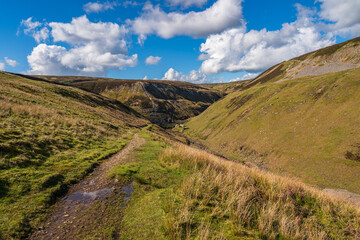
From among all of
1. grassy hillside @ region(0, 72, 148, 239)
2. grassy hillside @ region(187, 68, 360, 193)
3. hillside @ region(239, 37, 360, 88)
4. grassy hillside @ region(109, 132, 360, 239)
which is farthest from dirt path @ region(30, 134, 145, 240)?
hillside @ region(239, 37, 360, 88)

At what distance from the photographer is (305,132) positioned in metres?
45.2

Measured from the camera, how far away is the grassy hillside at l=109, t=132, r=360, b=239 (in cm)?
591

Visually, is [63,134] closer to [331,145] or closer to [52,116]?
[52,116]

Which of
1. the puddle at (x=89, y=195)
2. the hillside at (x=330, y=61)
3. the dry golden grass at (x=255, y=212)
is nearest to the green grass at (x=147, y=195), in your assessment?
the dry golden grass at (x=255, y=212)

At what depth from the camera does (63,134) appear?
18.2m

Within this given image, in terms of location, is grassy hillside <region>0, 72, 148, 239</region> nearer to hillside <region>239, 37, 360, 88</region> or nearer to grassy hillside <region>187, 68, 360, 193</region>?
grassy hillside <region>187, 68, 360, 193</region>

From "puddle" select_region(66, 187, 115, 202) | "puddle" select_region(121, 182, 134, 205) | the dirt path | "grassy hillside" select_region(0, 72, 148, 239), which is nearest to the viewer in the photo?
the dirt path

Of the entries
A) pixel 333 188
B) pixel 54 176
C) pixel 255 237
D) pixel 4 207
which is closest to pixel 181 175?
pixel 255 237

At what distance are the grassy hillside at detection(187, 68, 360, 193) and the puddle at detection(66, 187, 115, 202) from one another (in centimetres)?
3911

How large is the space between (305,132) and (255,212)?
4898 cm

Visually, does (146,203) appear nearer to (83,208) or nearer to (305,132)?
(83,208)

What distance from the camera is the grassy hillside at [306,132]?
34.3 m

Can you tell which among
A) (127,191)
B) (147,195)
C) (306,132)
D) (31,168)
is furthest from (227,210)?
(306,132)

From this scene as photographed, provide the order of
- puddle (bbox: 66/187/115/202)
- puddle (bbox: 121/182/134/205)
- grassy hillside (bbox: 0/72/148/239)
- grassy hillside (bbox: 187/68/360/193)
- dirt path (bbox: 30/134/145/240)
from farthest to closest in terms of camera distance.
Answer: grassy hillside (bbox: 187/68/360/193), puddle (bbox: 121/182/134/205), puddle (bbox: 66/187/115/202), grassy hillside (bbox: 0/72/148/239), dirt path (bbox: 30/134/145/240)
